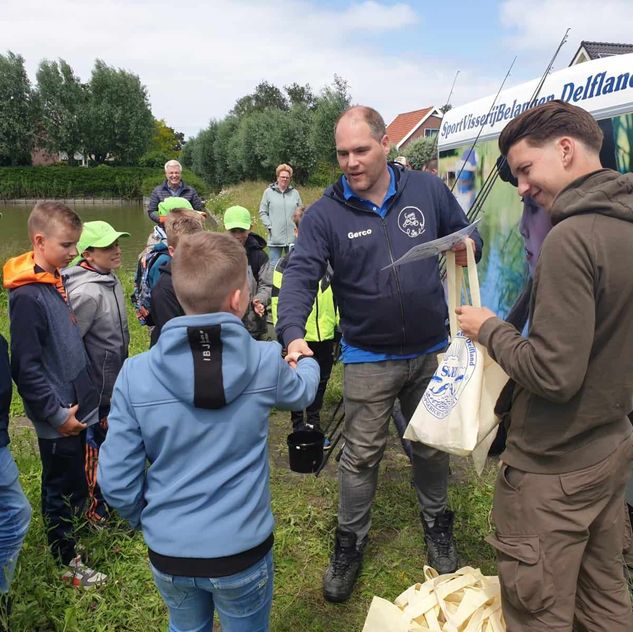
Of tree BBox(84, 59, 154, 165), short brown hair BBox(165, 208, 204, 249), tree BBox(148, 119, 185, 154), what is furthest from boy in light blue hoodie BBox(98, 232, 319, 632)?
tree BBox(148, 119, 185, 154)

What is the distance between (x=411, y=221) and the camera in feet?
8.83

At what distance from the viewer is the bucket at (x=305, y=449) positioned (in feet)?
11.6

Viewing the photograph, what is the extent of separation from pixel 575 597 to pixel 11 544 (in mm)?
2219

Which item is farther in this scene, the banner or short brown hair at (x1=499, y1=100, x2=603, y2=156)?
the banner

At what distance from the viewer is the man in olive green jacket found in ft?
5.10

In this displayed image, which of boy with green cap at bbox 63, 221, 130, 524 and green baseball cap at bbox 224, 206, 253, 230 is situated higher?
green baseball cap at bbox 224, 206, 253, 230

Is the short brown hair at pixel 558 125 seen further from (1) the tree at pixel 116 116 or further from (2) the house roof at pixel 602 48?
(1) the tree at pixel 116 116

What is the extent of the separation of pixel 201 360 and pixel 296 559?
190 cm

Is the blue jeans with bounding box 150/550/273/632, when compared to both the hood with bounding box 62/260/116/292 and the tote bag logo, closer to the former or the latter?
the tote bag logo

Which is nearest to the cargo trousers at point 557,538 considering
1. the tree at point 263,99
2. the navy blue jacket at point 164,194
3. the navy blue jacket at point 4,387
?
the navy blue jacket at point 4,387

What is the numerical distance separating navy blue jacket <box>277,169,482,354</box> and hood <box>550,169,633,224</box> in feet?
3.36

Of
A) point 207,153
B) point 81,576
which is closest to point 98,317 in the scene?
point 81,576

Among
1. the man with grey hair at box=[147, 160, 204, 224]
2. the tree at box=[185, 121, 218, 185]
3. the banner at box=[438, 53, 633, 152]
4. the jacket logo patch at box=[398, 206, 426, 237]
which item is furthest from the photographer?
the tree at box=[185, 121, 218, 185]

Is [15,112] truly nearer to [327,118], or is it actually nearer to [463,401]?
[327,118]
